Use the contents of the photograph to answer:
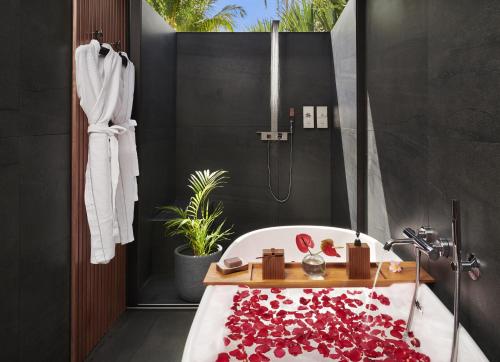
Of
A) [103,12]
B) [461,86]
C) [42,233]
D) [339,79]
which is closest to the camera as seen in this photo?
[461,86]

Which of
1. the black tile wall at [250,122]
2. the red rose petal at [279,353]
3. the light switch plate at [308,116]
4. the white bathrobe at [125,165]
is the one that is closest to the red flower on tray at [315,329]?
the red rose petal at [279,353]

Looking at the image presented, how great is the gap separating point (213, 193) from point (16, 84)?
9.28 feet

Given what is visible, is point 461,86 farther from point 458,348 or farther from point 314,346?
point 314,346

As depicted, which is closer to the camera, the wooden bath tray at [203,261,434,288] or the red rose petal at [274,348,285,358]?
the red rose petal at [274,348,285,358]

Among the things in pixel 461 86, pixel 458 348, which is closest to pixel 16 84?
pixel 461 86

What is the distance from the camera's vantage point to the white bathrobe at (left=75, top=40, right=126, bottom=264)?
254 centimetres

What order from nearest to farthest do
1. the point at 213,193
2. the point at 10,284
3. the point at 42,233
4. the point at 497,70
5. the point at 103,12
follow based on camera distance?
the point at 497,70, the point at 10,284, the point at 42,233, the point at 103,12, the point at 213,193

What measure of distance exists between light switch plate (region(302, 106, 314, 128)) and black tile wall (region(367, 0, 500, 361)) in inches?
62.6

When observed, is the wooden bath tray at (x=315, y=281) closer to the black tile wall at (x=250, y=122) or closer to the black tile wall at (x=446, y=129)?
the black tile wall at (x=446, y=129)

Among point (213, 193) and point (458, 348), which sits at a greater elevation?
point (213, 193)

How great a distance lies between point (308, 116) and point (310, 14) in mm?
3030

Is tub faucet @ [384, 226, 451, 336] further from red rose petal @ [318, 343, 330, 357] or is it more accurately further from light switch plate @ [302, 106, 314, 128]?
light switch plate @ [302, 106, 314, 128]

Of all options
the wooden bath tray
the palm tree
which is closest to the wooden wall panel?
→ the wooden bath tray

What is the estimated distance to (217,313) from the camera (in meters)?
1.87
